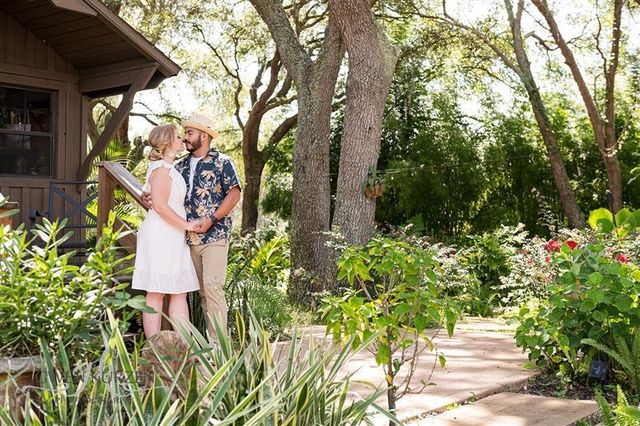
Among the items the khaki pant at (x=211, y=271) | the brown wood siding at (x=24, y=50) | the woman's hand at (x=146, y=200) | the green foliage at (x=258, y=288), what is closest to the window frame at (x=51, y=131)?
the brown wood siding at (x=24, y=50)

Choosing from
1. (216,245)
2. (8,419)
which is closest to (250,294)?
(216,245)

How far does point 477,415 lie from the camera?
16.1ft

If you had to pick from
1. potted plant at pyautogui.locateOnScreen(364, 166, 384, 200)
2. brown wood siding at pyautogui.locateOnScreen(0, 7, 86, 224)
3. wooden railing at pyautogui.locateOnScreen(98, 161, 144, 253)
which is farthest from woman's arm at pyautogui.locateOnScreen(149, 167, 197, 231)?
potted plant at pyautogui.locateOnScreen(364, 166, 384, 200)

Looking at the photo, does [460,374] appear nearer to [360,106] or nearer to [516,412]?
[516,412]

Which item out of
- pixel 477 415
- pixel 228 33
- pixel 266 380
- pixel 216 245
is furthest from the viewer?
pixel 228 33

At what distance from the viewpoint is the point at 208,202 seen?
19.6ft

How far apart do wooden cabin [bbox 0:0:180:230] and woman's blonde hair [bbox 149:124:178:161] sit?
3.23m

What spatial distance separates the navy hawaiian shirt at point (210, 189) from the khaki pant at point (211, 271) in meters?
0.08

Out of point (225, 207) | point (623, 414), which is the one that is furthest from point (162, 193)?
point (623, 414)

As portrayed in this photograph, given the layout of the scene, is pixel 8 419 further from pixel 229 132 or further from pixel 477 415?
pixel 229 132

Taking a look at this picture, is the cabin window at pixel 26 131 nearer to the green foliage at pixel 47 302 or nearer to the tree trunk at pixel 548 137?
the green foliage at pixel 47 302

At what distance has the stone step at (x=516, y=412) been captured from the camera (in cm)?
475

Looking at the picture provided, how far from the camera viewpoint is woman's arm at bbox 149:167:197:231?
221 inches

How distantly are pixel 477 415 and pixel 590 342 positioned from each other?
3.40 ft
